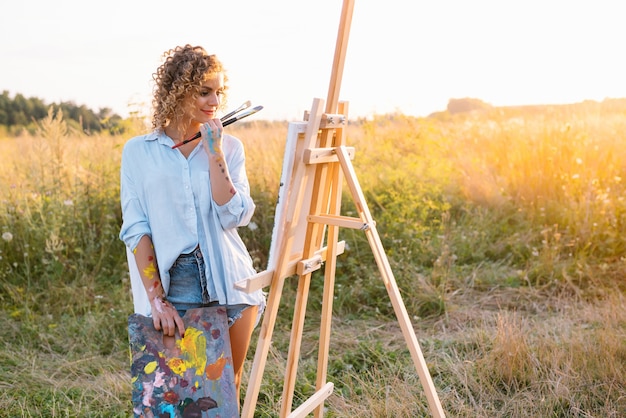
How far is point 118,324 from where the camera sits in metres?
3.96

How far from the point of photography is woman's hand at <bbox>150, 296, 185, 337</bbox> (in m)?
2.15

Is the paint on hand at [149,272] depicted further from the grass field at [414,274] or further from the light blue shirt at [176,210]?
the grass field at [414,274]

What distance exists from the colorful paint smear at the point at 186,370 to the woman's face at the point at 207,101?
0.67m

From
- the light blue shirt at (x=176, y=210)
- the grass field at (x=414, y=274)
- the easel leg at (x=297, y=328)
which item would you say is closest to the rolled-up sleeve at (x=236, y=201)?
the light blue shirt at (x=176, y=210)

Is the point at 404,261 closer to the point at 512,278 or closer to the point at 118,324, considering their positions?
the point at 512,278

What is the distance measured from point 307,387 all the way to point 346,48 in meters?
1.76

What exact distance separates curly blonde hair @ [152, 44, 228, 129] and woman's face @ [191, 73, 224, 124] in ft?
A: 0.05

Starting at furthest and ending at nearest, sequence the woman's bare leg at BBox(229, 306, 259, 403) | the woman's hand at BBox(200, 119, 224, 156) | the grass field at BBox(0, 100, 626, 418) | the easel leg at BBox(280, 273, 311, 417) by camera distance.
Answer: the grass field at BBox(0, 100, 626, 418), the easel leg at BBox(280, 273, 311, 417), the woman's bare leg at BBox(229, 306, 259, 403), the woman's hand at BBox(200, 119, 224, 156)

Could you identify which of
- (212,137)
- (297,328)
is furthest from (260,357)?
(212,137)

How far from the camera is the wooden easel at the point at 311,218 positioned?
219 cm

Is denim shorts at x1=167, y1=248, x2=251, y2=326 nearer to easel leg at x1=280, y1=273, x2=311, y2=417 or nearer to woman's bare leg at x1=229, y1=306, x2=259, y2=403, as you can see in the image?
Result: woman's bare leg at x1=229, y1=306, x2=259, y2=403

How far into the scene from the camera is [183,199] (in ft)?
7.07

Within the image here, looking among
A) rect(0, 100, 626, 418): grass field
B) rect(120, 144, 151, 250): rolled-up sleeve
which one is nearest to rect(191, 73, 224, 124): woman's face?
rect(120, 144, 151, 250): rolled-up sleeve

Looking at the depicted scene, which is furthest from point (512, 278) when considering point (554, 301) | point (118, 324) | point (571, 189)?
point (118, 324)
